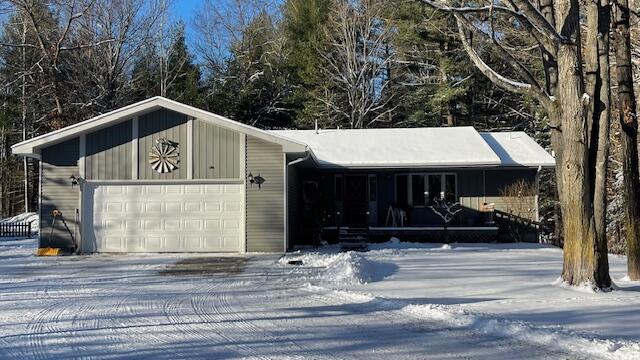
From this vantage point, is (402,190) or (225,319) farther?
(402,190)

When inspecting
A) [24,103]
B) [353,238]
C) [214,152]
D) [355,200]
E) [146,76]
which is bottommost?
[353,238]

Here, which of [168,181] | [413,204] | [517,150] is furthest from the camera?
[517,150]

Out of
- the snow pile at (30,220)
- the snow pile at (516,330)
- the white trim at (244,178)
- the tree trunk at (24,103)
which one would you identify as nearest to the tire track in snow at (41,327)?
the snow pile at (516,330)

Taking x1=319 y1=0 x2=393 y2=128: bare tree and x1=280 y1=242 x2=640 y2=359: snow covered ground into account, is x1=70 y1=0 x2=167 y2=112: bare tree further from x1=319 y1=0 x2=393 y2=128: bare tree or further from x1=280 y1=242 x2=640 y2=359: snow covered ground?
x1=280 y1=242 x2=640 y2=359: snow covered ground

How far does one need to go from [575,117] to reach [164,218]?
1150cm

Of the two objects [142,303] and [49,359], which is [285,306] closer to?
[142,303]

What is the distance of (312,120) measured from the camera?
3212cm

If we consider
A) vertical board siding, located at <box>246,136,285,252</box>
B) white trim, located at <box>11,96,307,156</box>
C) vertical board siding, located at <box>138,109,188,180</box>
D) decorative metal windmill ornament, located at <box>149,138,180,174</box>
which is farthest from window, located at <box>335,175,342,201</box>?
decorative metal windmill ornament, located at <box>149,138,180,174</box>

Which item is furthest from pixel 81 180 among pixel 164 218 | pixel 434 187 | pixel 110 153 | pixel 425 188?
pixel 434 187

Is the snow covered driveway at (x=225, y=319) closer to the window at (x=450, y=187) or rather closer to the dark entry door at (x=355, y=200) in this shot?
the dark entry door at (x=355, y=200)

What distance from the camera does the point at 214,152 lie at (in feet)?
55.5

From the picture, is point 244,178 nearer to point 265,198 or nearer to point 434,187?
point 265,198

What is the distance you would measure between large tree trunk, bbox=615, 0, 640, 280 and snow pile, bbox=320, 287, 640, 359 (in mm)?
4539

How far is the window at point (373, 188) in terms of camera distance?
2145 cm
